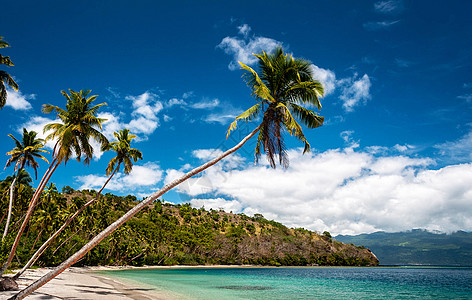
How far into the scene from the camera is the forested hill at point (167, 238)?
45750 mm

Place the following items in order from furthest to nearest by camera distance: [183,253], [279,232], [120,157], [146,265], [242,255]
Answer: [279,232] → [242,255] → [183,253] → [146,265] → [120,157]

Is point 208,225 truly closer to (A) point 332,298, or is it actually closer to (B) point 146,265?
(B) point 146,265

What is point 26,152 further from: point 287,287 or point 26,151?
point 287,287

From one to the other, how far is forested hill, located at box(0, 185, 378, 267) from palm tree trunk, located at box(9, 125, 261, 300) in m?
31.1

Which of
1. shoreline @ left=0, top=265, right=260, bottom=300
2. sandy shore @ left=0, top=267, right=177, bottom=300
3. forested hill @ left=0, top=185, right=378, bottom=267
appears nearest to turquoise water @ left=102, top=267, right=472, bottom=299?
shoreline @ left=0, top=265, right=260, bottom=300

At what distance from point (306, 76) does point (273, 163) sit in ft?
14.8

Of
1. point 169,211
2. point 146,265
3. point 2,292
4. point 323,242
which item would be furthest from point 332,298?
point 323,242

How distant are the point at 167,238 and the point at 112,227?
3145 inches

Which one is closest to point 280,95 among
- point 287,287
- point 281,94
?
point 281,94

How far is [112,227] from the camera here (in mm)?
9719

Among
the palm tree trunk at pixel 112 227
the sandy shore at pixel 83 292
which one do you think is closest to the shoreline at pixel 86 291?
the sandy shore at pixel 83 292


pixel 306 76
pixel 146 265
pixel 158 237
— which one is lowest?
pixel 146 265

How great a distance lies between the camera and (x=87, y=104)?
65.1 ft

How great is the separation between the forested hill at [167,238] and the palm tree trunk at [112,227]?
3112 centimetres
